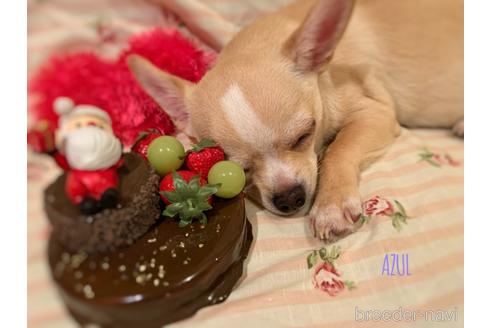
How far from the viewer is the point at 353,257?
1.16 m

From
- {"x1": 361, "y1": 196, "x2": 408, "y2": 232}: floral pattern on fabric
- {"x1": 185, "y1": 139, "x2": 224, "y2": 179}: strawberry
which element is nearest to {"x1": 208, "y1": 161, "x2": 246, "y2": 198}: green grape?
{"x1": 185, "y1": 139, "x2": 224, "y2": 179}: strawberry

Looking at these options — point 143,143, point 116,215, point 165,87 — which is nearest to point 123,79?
point 165,87

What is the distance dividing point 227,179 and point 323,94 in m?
0.57

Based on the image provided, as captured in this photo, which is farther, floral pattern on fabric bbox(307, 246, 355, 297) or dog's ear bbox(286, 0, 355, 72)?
dog's ear bbox(286, 0, 355, 72)

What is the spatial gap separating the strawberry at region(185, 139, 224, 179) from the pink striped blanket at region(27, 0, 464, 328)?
0.73 feet

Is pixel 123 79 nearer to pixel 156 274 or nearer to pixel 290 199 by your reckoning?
pixel 290 199

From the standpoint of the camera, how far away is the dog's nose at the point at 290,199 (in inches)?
49.1

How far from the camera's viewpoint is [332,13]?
4.13 ft

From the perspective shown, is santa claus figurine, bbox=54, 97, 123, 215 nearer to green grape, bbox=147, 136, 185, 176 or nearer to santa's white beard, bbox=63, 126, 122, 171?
santa's white beard, bbox=63, 126, 122, 171

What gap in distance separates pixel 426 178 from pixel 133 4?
1.40 m

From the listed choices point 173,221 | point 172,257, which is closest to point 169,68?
point 173,221

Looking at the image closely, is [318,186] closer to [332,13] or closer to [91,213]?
[332,13]

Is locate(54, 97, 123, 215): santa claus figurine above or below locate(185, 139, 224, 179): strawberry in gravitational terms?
above

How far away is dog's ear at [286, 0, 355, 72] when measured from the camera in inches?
48.9
